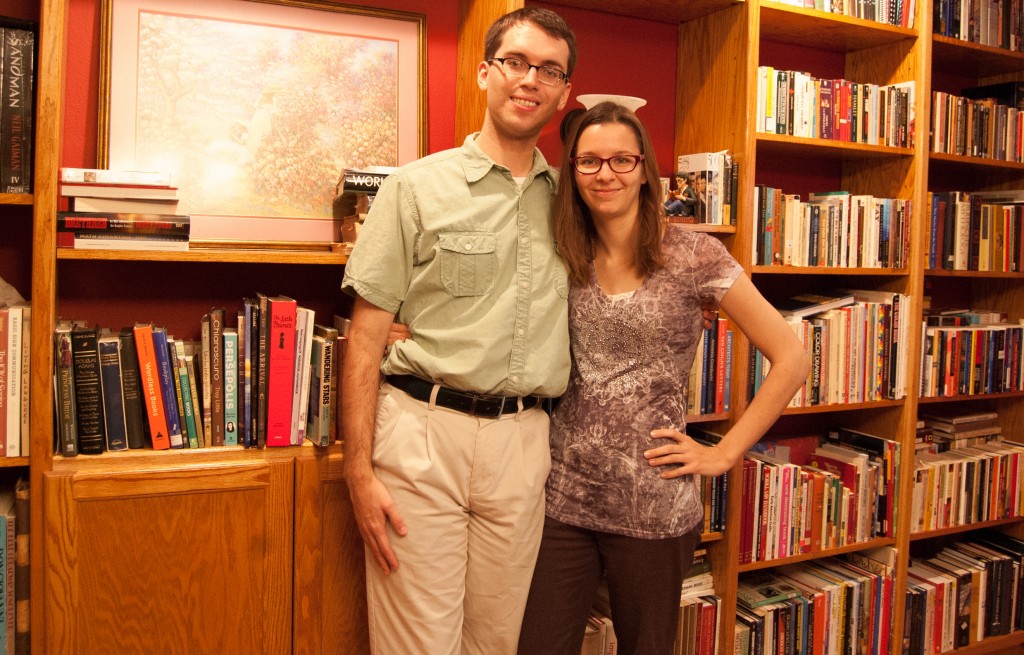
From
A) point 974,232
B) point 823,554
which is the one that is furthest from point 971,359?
point 823,554

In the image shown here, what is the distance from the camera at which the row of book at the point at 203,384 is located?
1.57 metres

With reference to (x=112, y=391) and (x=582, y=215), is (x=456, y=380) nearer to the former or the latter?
(x=582, y=215)

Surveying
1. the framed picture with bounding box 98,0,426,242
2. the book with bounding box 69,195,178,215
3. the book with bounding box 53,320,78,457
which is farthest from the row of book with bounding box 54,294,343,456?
the framed picture with bounding box 98,0,426,242

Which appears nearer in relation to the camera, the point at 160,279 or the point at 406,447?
the point at 406,447

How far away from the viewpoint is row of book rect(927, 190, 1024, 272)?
2652mm

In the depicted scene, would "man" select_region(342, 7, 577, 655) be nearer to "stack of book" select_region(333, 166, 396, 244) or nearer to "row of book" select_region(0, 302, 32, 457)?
"stack of book" select_region(333, 166, 396, 244)

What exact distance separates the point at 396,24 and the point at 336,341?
0.89 m

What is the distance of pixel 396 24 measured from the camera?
6.74 feet

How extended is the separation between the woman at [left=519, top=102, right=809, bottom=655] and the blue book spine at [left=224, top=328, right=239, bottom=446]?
2.26ft

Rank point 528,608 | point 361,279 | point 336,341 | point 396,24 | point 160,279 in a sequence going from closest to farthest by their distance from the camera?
point 361,279 < point 528,608 < point 336,341 < point 160,279 < point 396,24

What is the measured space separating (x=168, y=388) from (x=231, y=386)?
0.12 metres

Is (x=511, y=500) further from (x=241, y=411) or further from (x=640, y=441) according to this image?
(x=241, y=411)

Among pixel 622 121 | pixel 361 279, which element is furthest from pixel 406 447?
pixel 622 121

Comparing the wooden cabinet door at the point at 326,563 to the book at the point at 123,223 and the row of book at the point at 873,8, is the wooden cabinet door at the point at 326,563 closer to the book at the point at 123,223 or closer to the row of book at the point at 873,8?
the book at the point at 123,223
